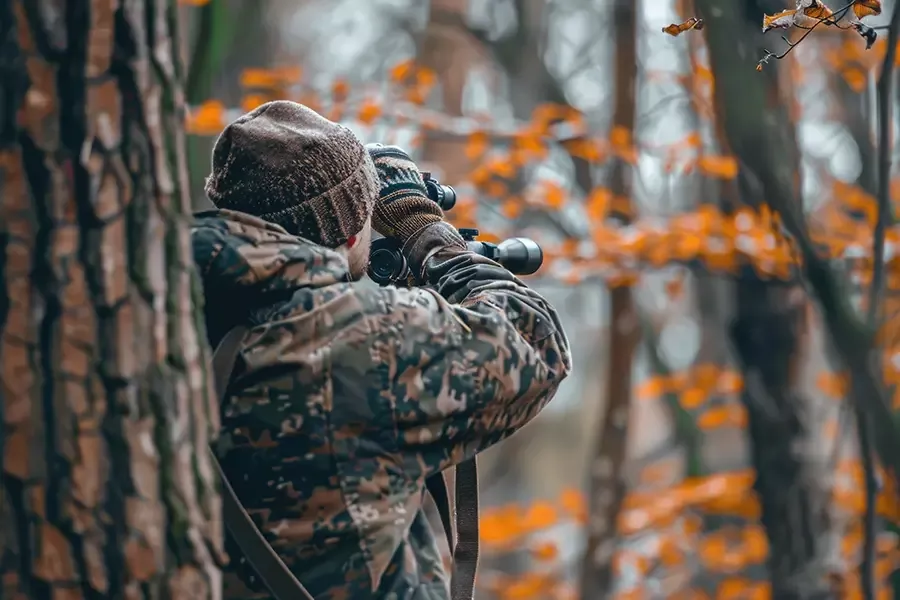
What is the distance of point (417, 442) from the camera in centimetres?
172

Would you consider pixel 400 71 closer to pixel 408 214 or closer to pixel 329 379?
pixel 408 214

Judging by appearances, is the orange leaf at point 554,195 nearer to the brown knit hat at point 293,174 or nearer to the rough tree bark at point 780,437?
the rough tree bark at point 780,437

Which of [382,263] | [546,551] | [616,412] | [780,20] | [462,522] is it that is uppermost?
[780,20]

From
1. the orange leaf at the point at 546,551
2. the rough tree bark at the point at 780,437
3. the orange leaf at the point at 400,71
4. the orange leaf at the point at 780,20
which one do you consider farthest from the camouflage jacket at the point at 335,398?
the orange leaf at the point at 546,551

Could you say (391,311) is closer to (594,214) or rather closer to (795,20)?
(795,20)

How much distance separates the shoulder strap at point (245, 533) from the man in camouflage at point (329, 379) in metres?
0.03

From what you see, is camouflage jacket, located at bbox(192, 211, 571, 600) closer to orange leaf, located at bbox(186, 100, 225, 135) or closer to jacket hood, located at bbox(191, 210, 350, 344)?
jacket hood, located at bbox(191, 210, 350, 344)

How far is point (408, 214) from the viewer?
2145 millimetres

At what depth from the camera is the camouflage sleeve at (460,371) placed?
5.55 ft

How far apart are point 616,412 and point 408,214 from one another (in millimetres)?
4129

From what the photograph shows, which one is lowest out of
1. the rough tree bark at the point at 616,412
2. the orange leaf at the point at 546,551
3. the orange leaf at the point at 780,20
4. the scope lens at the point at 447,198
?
the orange leaf at the point at 546,551

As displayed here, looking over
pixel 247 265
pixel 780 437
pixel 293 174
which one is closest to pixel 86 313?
pixel 247 265

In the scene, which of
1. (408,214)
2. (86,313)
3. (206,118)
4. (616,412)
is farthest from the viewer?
(616,412)

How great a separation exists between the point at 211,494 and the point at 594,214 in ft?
14.8
